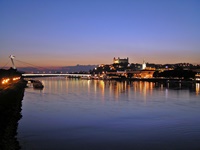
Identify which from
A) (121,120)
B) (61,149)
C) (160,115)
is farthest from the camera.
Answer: (160,115)

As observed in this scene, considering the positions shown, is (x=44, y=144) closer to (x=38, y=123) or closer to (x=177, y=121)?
(x=38, y=123)

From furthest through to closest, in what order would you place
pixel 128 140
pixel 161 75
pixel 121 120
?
pixel 161 75 < pixel 121 120 < pixel 128 140

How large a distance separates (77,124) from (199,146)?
449 centimetres

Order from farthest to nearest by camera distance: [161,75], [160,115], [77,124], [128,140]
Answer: [161,75] → [160,115] → [77,124] → [128,140]

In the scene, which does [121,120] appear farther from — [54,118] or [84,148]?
[84,148]

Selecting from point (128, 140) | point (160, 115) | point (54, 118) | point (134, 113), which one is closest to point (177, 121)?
point (160, 115)

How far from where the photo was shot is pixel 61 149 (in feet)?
24.4

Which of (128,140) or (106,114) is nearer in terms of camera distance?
(128,140)

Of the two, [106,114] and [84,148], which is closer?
[84,148]

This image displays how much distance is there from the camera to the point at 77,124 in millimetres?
10852

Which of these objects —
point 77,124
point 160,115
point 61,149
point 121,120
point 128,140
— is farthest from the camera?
point 160,115

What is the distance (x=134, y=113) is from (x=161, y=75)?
2263 inches

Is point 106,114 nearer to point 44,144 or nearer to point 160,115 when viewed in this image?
point 160,115

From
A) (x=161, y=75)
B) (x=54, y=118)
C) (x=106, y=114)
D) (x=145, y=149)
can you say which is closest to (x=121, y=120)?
(x=106, y=114)
